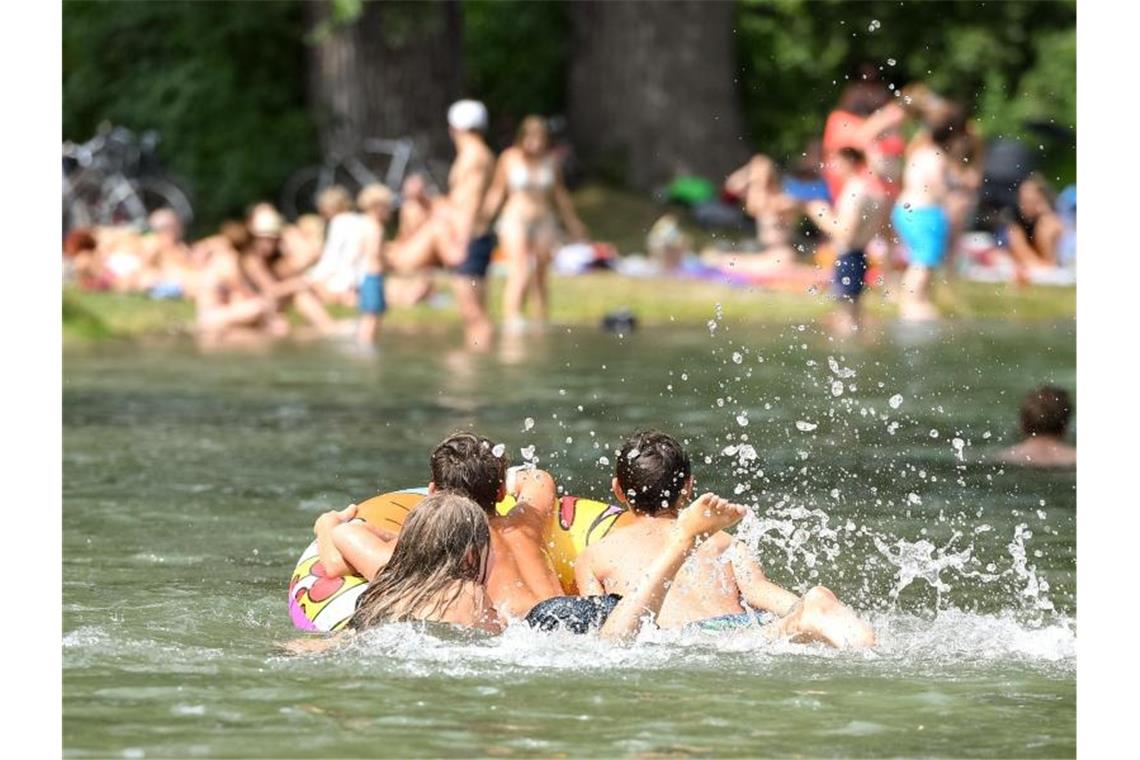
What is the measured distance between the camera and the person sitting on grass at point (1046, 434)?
38.7ft

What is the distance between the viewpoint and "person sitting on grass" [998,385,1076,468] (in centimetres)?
1179

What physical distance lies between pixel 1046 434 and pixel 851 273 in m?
5.80

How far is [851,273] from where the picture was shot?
1752 cm

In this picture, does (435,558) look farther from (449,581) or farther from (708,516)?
(708,516)

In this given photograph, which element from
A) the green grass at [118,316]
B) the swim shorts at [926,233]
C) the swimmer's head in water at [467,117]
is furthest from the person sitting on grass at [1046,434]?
the green grass at [118,316]

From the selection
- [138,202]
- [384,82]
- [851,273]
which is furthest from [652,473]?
[384,82]

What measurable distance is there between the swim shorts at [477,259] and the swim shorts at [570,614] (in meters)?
10.5

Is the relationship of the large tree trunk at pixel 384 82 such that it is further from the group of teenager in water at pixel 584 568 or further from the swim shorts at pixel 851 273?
the group of teenager in water at pixel 584 568

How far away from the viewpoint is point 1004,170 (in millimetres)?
25906

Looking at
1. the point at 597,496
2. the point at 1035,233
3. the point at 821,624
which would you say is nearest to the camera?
the point at 821,624

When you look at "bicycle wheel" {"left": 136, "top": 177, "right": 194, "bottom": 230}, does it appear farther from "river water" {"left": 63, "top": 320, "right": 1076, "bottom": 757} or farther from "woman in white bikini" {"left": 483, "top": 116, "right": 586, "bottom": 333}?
"river water" {"left": 63, "top": 320, "right": 1076, "bottom": 757}
